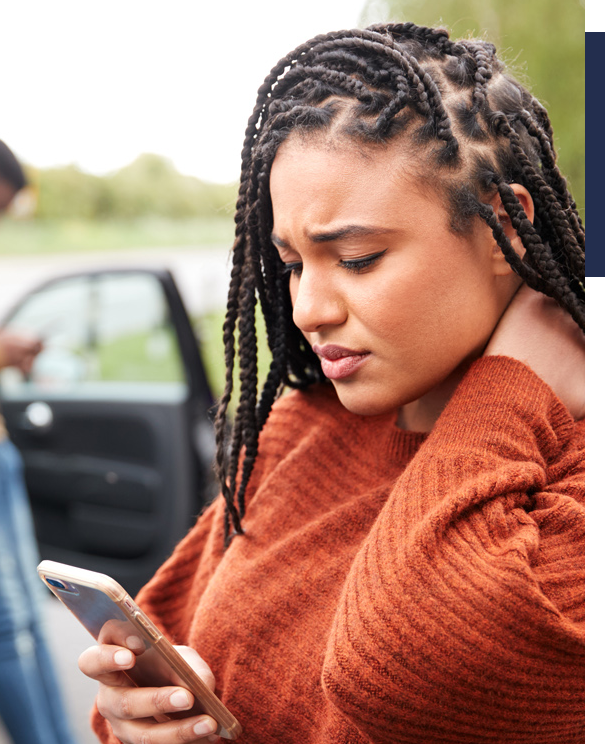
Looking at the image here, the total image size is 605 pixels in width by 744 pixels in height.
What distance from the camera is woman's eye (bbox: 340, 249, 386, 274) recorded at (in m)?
1.05

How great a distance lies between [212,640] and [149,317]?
91.6 inches

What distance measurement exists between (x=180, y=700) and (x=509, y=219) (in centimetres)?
84

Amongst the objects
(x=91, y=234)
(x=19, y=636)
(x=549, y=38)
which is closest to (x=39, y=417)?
(x=19, y=636)

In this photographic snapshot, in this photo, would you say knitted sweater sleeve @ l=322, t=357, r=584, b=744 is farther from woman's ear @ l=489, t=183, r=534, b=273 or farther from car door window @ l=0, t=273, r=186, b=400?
car door window @ l=0, t=273, r=186, b=400

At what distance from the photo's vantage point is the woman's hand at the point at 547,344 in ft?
3.65

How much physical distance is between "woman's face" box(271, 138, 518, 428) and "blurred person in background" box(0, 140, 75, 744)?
1.71m

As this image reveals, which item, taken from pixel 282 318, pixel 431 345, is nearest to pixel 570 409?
pixel 431 345

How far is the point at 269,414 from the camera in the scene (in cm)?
145

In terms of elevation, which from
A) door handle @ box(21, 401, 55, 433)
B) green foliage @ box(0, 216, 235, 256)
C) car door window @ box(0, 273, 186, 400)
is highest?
car door window @ box(0, 273, 186, 400)

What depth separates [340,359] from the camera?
1.12 m

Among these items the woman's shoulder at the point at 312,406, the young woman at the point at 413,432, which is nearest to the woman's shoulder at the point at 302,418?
the woman's shoulder at the point at 312,406

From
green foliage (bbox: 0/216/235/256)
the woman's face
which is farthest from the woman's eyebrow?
green foliage (bbox: 0/216/235/256)

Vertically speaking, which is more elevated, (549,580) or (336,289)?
(336,289)

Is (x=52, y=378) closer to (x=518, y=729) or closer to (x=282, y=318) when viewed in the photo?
(x=282, y=318)
